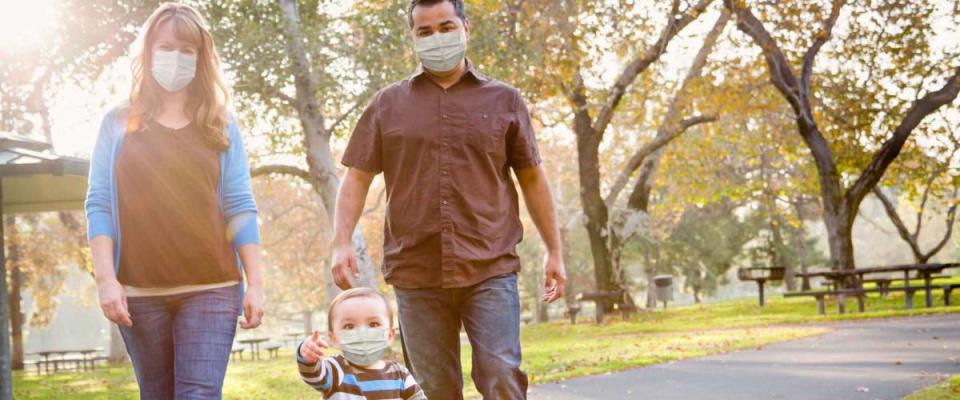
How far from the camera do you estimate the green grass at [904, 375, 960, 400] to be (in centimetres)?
777

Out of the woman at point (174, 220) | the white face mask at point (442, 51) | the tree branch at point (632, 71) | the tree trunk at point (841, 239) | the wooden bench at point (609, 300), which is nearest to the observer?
the woman at point (174, 220)

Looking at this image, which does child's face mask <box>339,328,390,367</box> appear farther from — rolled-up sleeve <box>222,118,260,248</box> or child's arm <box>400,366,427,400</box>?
rolled-up sleeve <box>222,118,260,248</box>

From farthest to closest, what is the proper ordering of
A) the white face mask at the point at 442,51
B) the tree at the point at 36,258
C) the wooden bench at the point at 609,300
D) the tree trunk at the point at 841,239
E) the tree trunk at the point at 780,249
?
the tree trunk at the point at 780,249, the tree at the point at 36,258, the tree trunk at the point at 841,239, the wooden bench at the point at 609,300, the white face mask at the point at 442,51

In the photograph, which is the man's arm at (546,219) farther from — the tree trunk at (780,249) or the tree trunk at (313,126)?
the tree trunk at (780,249)

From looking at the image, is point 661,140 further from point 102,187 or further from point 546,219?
point 102,187

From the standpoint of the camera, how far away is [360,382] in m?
3.88

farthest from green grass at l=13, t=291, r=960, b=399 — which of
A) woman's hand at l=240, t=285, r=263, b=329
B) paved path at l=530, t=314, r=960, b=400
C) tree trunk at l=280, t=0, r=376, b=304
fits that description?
woman's hand at l=240, t=285, r=263, b=329

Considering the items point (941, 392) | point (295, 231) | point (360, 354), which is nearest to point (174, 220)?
point (360, 354)

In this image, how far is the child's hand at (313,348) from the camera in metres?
3.66

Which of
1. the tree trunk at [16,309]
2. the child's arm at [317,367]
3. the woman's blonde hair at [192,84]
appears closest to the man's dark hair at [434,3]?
the woman's blonde hair at [192,84]

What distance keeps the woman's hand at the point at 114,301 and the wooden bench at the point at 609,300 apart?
21885 mm

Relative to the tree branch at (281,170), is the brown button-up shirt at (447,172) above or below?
below

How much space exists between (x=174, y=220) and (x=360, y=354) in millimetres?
812

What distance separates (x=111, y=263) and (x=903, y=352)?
1032 centimetres
